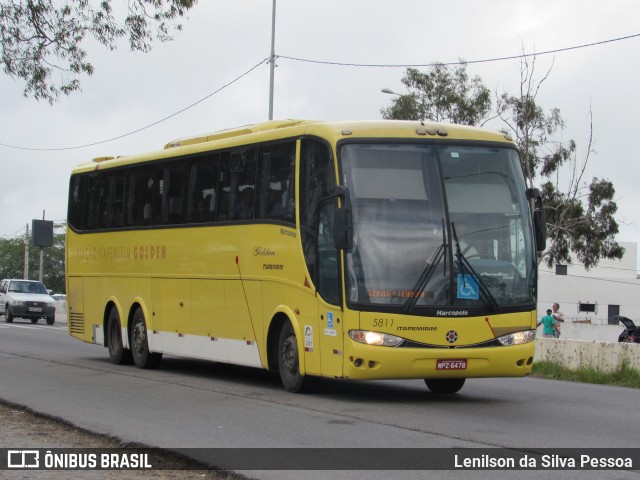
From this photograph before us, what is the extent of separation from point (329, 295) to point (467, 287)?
66.5 inches

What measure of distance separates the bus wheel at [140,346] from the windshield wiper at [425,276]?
752 cm

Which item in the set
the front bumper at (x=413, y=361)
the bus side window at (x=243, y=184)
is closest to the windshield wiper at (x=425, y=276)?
the front bumper at (x=413, y=361)

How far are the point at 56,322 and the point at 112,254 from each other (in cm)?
3113

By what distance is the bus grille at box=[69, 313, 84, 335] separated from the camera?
73.7 ft

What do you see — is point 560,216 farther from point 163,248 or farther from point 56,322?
point 163,248

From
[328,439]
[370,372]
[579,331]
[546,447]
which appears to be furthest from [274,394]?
[579,331]

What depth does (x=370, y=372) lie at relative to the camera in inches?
527

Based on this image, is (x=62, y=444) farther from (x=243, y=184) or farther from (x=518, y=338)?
(x=243, y=184)

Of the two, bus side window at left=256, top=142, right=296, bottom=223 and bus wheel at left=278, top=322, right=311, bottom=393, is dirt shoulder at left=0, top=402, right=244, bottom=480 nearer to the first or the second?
bus wheel at left=278, top=322, right=311, bottom=393

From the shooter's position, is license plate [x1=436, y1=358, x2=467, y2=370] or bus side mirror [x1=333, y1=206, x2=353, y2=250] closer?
bus side mirror [x1=333, y1=206, x2=353, y2=250]

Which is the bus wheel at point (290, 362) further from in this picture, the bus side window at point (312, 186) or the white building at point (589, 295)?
the white building at point (589, 295)

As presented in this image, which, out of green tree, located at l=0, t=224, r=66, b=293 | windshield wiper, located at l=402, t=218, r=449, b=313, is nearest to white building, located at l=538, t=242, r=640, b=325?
green tree, located at l=0, t=224, r=66, b=293

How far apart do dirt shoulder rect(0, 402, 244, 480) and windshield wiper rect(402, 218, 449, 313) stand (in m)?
4.22

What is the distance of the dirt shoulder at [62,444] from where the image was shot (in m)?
8.80
